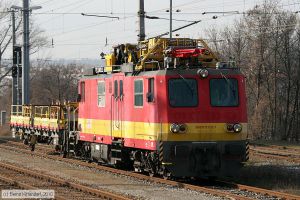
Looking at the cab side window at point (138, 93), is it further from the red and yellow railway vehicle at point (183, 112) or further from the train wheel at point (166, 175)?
the train wheel at point (166, 175)

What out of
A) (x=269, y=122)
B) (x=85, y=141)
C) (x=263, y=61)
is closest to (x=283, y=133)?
(x=269, y=122)

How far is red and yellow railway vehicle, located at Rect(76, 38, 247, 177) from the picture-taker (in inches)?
650

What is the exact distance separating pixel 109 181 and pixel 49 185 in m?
1.65

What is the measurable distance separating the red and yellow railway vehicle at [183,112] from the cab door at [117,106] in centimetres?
9

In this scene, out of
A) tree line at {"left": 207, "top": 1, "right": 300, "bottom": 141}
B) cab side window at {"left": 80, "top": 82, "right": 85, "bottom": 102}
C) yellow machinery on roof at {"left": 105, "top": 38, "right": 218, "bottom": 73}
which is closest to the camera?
yellow machinery on roof at {"left": 105, "top": 38, "right": 218, "bottom": 73}

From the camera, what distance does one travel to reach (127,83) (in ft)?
60.6

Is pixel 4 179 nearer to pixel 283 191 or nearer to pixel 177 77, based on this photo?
pixel 177 77

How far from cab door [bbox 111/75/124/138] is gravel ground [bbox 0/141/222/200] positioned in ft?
4.28

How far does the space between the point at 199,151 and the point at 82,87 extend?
6.97 metres

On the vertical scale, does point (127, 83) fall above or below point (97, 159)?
above

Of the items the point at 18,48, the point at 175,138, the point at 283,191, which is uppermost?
the point at 18,48

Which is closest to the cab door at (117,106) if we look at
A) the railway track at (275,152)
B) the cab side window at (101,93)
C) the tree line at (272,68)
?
the cab side window at (101,93)

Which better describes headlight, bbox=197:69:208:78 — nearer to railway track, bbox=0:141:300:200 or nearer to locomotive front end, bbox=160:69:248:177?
locomotive front end, bbox=160:69:248:177

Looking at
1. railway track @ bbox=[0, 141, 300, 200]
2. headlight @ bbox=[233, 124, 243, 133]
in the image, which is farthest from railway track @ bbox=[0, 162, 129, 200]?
headlight @ bbox=[233, 124, 243, 133]
